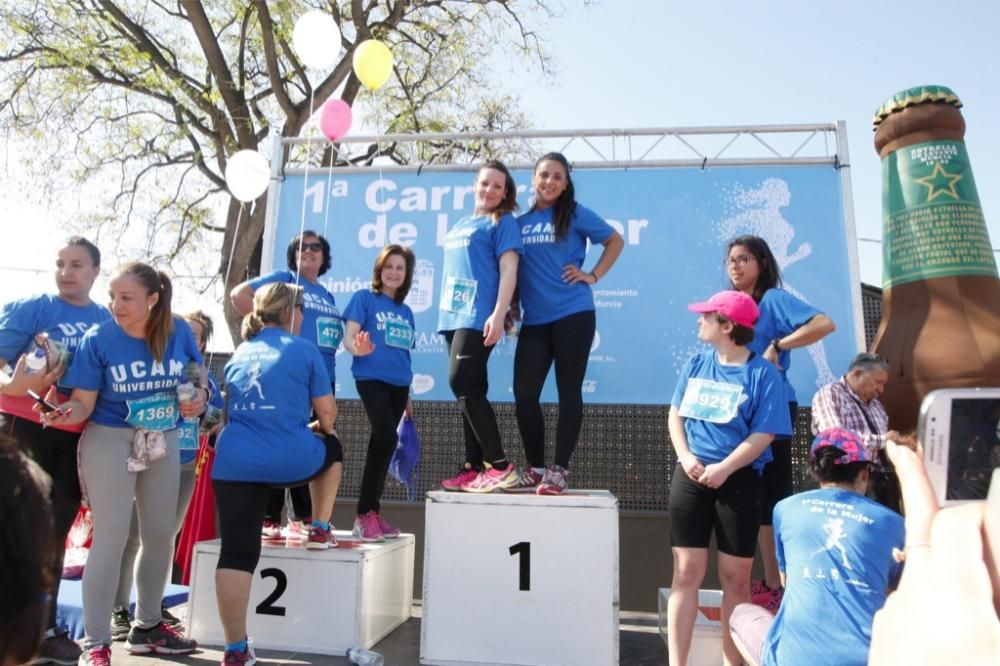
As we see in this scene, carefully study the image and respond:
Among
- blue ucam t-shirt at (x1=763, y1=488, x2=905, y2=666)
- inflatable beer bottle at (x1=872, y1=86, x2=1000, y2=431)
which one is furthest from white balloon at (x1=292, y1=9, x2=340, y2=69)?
blue ucam t-shirt at (x1=763, y1=488, x2=905, y2=666)

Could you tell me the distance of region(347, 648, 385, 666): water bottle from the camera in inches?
109

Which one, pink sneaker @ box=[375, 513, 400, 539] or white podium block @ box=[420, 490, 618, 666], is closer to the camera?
white podium block @ box=[420, 490, 618, 666]

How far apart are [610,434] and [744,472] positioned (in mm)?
1966

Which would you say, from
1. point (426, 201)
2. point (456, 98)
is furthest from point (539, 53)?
point (426, 201)

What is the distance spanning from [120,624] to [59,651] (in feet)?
1.71

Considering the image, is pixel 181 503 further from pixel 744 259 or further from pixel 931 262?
pixel 931 262

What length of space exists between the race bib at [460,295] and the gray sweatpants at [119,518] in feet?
3.98

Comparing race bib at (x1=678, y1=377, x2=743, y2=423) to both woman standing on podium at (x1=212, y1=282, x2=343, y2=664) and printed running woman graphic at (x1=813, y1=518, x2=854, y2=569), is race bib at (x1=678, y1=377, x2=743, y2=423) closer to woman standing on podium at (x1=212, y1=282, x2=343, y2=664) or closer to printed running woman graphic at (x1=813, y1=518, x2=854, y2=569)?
printed running woman graphic at (x1=813, y1=518, x2=854, y2=569)

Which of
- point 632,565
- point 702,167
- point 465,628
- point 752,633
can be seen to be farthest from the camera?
point 702,167

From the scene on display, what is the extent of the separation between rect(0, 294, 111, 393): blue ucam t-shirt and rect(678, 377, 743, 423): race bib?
233 centimetres

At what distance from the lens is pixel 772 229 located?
4551mm

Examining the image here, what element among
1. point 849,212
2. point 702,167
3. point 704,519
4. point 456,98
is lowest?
point 704,519

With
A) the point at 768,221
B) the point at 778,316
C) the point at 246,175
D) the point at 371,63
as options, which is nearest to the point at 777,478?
the point at 778,316

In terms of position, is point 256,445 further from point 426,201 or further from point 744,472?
point 426,201
